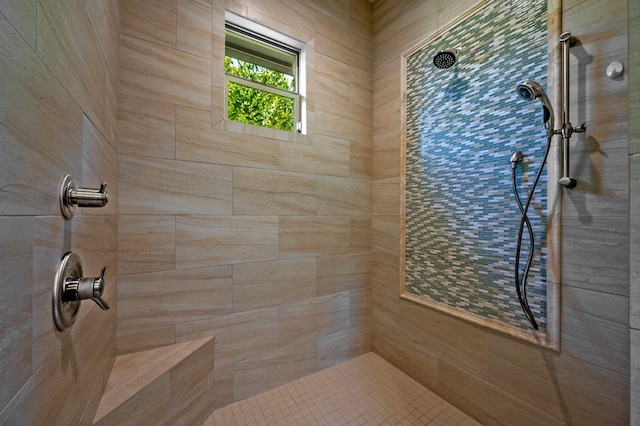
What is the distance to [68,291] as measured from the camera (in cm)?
63

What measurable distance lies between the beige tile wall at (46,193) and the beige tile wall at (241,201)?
0.31 metres

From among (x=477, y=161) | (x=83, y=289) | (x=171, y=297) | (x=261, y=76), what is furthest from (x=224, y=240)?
(x=477, y=161)

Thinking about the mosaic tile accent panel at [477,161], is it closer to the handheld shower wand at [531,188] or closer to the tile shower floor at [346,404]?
the handheld shower wand at [531,188]

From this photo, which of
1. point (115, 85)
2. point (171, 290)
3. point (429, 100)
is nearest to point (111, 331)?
point (171, 290)

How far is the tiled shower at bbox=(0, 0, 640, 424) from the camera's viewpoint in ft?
1.81

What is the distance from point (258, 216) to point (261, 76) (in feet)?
3.18

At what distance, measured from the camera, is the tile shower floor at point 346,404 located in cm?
137

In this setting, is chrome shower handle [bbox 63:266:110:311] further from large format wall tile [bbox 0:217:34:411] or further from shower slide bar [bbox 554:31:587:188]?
shower slide bar [bbox 554:31:587:188]

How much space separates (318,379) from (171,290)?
3.63ft

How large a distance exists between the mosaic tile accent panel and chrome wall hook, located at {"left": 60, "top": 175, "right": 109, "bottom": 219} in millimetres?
1600

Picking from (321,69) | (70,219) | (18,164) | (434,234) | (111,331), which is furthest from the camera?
(321,69)

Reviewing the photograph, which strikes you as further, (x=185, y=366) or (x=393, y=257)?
(x=393, y=257)

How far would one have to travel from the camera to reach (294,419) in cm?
138

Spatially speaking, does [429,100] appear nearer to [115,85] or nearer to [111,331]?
[115,85]
